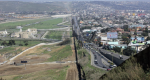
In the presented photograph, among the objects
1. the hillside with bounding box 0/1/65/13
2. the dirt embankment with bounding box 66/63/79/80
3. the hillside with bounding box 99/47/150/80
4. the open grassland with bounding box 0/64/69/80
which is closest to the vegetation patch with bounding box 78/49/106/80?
the dirt embankment with bounding box 66/63/79/80

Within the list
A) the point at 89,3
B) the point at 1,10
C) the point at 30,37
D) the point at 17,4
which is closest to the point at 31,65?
the point at 30,37

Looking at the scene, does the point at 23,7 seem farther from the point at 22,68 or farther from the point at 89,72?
the point at 89,72

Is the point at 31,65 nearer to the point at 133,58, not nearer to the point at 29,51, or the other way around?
the point at 29,51

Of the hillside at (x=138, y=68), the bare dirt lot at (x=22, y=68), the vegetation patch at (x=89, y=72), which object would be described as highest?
the hillside at (x=138, y=68)

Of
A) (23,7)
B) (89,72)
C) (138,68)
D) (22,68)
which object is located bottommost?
(22,68)

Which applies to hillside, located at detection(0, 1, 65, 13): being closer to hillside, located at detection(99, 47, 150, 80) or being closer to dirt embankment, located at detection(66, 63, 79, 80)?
dirt embankment, located at detection(66, 63, 79, 80)

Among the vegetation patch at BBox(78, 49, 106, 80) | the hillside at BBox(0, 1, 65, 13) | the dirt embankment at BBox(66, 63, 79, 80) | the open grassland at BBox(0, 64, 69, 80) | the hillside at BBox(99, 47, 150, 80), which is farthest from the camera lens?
the hillside at BBox(0, 1, 65, 13)

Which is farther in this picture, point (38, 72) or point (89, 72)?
point (38, 72)

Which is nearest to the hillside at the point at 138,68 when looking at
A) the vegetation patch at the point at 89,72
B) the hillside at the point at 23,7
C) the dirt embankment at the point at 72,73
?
the vegetation patch at the point at 89,72

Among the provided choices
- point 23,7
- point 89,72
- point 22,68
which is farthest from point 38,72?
point 23,7

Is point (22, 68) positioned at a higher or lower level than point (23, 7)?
lower

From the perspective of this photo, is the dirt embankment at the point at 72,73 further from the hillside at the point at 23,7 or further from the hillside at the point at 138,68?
the hillside at the point at 23,7

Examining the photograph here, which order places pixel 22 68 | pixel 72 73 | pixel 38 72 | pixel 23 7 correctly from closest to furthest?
pixel 72 73
pixel 38 72
pixel 22 68
pixel 23 7

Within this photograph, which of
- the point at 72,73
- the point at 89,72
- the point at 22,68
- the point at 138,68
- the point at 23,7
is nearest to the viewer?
the point at 138,68
